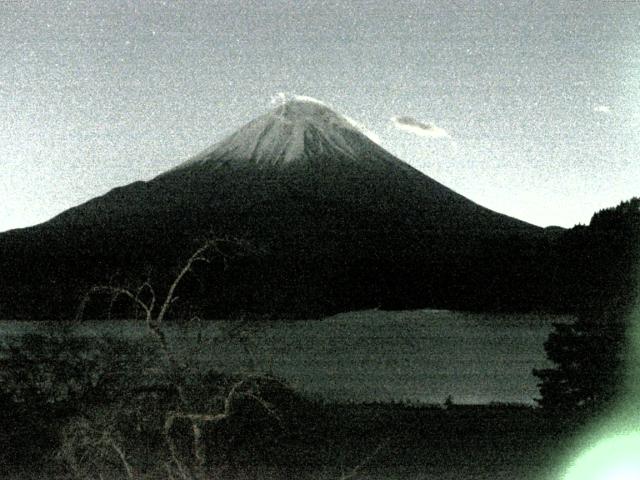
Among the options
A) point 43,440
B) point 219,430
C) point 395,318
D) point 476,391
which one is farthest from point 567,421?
point 395,318

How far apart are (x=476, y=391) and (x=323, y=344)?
80.6ft

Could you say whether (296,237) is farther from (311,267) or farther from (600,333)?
(600,333)

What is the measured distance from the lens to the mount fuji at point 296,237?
71.9 metres

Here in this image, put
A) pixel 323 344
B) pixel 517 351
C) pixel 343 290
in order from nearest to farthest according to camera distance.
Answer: pixel 517 351 → pixel 323 344 → pixel 343 290

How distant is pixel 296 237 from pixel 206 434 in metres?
104

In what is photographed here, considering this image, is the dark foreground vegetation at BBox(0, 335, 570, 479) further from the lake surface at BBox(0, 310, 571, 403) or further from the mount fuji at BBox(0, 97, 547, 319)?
the mount fuji at BBox(0, 97, 547, 319)

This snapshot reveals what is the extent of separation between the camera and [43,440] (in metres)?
13.8

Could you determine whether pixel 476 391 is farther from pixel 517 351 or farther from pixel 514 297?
pixel 514 297

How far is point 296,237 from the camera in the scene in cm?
11769

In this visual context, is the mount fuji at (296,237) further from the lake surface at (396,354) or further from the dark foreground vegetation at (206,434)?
A: the dark foreground vegetation at (206,434)

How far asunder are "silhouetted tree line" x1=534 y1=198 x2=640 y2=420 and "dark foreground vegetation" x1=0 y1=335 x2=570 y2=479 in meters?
0.60

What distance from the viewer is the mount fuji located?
71875 mm

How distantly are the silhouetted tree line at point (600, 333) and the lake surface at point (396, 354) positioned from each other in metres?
4.20

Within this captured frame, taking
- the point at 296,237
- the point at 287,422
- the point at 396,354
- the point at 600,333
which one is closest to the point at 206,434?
the point at 287,422
